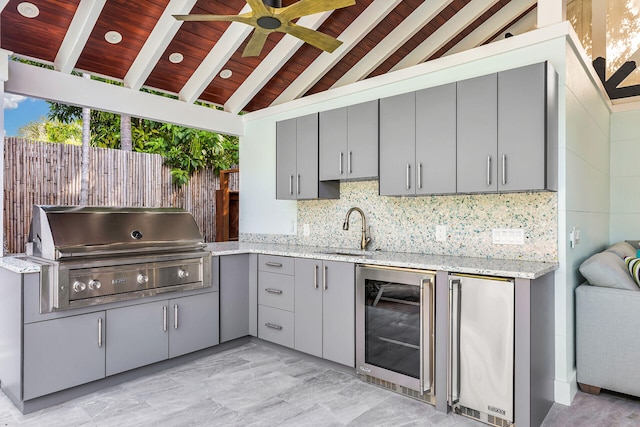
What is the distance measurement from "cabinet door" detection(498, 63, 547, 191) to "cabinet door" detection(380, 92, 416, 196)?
64cm

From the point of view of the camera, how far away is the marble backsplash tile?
105 inches

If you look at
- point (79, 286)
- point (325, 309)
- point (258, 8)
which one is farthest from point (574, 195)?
point (79, 286)

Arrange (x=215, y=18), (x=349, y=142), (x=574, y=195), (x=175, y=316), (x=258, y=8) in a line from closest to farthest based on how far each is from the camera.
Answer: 1. (x=258, y=8)
2. (x=215, y=18)
3. (x=574, y=195)
4. (x=175, y=316)
5. (x=349, y=142)

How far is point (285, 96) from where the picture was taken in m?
4.46

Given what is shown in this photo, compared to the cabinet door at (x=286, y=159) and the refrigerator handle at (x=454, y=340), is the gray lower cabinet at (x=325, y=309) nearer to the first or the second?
the refrigerator handle at (x=454, y=340)

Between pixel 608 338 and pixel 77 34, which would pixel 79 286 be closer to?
pixel 77 34

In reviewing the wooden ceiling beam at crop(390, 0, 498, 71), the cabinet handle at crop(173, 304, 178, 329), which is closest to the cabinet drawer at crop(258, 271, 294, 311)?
the cabinet handle at crop(173, 304, 178, 329)

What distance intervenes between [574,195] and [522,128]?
0.72 metres

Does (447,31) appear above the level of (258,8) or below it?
above

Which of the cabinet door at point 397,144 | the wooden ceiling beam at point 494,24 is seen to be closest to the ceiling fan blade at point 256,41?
the cabinet door at point 397,144

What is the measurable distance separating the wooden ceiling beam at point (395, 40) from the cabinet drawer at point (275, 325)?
8.40 feet

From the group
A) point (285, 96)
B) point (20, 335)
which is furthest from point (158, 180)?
point (20, 335)

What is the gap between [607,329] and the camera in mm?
2574

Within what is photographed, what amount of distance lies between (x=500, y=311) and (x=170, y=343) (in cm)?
243
